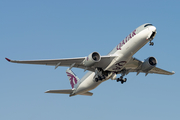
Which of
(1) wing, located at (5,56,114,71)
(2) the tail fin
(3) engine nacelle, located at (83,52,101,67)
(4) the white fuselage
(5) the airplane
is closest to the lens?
(4) the white fuselage

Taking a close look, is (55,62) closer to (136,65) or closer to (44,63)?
(44,63)

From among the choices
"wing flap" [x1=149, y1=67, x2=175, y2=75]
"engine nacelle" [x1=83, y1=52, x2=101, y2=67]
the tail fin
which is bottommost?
"engine nacelle" [x1=83, y1=52, x2=101, y2=67]

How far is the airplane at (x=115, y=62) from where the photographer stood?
98.6 ft

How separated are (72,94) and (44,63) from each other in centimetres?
998

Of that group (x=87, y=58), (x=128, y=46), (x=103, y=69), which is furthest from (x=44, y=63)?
(x=128, y=46)

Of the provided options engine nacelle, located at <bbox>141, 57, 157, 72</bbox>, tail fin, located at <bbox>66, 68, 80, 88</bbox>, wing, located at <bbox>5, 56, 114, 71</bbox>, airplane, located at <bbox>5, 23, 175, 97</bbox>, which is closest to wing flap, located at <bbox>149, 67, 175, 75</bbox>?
airplane, located at <bbox>5, 23, 175, 97</bbox>

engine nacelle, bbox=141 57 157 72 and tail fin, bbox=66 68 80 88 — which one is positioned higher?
tail fin, bbox=66 68 80 88

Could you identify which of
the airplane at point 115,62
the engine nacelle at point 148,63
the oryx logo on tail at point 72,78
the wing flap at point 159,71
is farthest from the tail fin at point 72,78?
the engine nacelle at point 148,63

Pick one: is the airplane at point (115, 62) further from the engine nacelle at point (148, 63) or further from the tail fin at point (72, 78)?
the tail fin at point (72, 78)

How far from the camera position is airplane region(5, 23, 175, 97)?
30047 mm

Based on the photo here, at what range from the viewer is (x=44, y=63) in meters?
32.3

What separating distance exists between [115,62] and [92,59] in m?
2.97

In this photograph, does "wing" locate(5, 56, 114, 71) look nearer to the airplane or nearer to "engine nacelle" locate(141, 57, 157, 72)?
the airplane

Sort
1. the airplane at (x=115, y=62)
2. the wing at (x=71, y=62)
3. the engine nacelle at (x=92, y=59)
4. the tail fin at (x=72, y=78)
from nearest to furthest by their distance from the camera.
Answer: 1. the airplane at (x=115, y=62)
2. the engine nacelle at (x=92, y=59)
3. the wing at (x=71, y=62)
4. the tail fin at (x=72, y=78)
